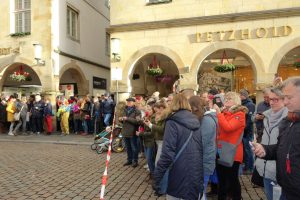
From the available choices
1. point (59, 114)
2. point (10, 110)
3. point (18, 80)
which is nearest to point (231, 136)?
point (59, 114)

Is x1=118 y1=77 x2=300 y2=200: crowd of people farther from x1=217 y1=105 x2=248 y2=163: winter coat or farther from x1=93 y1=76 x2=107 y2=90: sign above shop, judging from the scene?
x1=93 y1=76 x2=107 y2=90: sign above shop

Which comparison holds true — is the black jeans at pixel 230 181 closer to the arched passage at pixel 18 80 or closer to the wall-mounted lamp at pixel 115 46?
the wall-mounted lamp at pixel 115 46

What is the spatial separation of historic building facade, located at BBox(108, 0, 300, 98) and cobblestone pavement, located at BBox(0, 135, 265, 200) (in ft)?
17.7

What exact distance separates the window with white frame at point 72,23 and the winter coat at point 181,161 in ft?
55.3

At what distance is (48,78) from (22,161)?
28.3 ft

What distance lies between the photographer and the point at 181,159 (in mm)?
3699

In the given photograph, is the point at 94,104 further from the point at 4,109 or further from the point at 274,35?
the point at 274,35

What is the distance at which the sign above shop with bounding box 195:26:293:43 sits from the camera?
1290 cm

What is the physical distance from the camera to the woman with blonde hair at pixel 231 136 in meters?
4.86

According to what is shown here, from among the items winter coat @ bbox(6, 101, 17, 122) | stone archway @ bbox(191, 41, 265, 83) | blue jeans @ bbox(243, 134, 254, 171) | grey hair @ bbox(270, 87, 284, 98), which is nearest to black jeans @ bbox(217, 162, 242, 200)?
grey hair @ bbox(270, 87, 284, 98)

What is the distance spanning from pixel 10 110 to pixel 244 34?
37.1 feet

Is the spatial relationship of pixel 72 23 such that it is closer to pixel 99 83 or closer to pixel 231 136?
pixel 99 83

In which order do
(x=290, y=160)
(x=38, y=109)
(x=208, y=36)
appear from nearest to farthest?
(x=290, y=160) < (x=208, y=36) < (x=38, y=109)

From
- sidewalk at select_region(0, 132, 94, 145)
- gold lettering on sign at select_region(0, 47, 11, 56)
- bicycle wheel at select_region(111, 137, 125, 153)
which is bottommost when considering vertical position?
sidewalk at select_region(0, 132, 94, 145)
